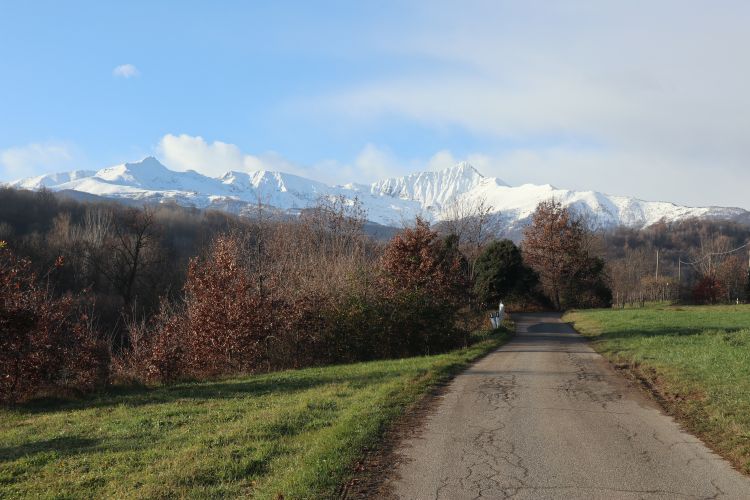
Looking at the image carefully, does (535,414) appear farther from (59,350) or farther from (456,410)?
(59,350)

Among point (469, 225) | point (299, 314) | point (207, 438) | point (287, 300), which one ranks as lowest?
point (207, 438)

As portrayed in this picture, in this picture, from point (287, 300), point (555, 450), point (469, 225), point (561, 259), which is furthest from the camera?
point (561, 259)

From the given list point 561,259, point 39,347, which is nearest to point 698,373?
point 39,347

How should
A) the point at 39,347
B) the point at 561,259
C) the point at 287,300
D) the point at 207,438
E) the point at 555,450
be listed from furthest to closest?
the point at 561,259 < the point at 287,300 < the point at 39,347 < the point at 207,438 < the point at 555,450

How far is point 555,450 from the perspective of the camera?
750 centimetres

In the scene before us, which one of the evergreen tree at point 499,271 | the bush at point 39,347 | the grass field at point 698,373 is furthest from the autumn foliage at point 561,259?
the bush at point 39,347

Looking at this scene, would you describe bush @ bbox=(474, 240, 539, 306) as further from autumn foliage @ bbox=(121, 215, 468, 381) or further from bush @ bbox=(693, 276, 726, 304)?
autumn foliage @ bbox=(121, 215, 468, 381)

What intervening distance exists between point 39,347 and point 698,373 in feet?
50.7

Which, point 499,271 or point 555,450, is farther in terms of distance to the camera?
point 499,271

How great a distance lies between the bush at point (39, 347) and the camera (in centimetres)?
1427

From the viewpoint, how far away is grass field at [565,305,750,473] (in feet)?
27.5

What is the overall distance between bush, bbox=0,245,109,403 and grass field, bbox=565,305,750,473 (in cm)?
1344

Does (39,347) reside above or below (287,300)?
below

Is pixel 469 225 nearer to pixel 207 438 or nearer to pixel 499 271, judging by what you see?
pixel 499 271
